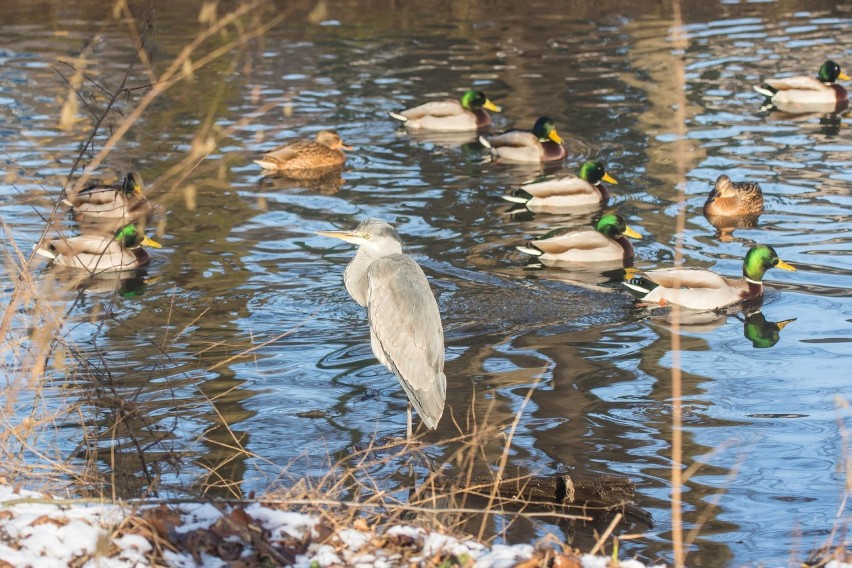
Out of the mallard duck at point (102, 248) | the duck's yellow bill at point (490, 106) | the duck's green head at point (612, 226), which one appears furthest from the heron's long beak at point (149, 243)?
the duck's yellow bill at point (490, 106)

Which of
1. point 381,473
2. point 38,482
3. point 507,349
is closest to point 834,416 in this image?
point 507,349

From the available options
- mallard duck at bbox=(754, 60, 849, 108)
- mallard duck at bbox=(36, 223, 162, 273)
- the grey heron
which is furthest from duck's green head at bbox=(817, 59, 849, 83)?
the grey heron

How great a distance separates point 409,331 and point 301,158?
7.46 meters

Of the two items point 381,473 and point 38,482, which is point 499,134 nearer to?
point 381,473

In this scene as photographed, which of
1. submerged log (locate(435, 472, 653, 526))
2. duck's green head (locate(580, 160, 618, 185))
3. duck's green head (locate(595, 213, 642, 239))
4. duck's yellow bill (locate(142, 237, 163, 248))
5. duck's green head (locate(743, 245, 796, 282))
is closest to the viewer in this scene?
submerged log (locate(435, 472, 653, 526))

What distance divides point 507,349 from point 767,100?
33.5 ft

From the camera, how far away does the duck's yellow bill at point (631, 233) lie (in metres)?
11.9

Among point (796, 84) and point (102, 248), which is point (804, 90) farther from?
point (102, 248)

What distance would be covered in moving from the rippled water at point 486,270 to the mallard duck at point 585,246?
25 centimetres

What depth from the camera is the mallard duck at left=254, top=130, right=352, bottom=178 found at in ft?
47.8

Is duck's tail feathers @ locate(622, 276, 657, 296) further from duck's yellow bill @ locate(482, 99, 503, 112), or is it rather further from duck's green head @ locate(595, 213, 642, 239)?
duck's yellow bill @ locate(482, 99, 503, 112)

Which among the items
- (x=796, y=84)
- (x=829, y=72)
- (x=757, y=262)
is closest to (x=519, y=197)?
A: (x=757, y=262)

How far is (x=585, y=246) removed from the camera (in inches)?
462

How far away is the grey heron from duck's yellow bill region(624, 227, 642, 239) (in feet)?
15.1
